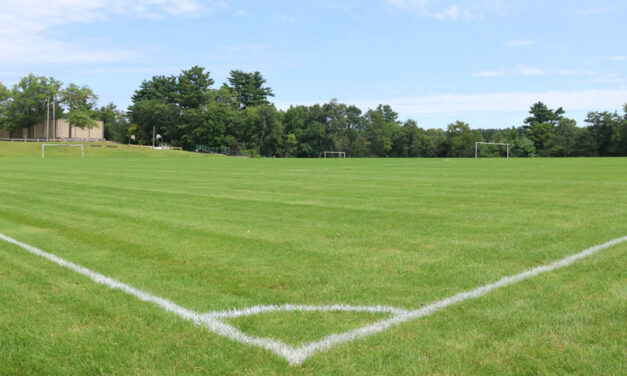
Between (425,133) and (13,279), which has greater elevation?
(425,133)

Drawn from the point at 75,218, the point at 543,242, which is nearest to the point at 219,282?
the point at 543,242

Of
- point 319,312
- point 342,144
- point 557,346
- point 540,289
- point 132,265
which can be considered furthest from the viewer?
point 342,144

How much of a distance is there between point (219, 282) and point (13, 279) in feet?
7.12

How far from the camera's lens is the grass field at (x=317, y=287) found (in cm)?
306

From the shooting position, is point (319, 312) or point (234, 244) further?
point (234, 244)

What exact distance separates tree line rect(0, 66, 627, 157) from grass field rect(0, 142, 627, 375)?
88.5 m

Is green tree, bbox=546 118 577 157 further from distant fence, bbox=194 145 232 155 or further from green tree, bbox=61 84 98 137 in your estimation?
green tree, bbox=61 84 98 137

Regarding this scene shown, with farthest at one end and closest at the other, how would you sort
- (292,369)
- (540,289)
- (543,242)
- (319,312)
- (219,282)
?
(543,242), (219,282), (540,289), (319,312), (292,369)

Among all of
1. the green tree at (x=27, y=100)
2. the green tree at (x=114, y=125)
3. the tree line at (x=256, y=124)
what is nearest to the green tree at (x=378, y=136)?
the tree line at (x=256, y=124)

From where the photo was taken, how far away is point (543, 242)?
6.24 meters

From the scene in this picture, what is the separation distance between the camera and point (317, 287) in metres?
4.50

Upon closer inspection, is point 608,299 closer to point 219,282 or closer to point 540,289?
point 540,289

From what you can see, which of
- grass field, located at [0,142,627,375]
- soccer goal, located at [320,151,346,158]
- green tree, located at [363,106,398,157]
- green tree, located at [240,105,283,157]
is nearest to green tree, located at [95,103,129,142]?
green tree, located at [240,105,283,157]

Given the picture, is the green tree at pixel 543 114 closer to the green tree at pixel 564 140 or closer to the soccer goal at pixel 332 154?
the green tree at pixel 564 140
